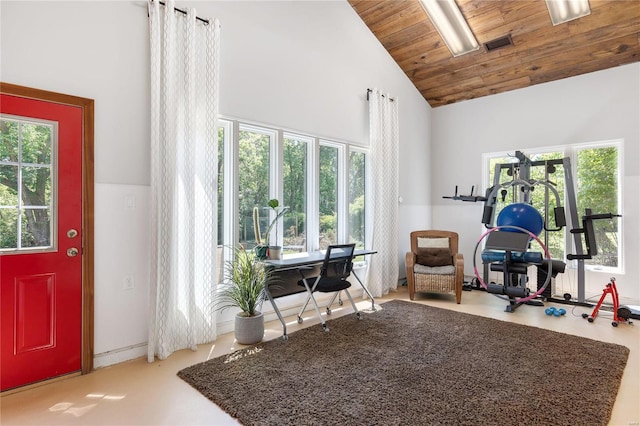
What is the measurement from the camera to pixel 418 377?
262cm

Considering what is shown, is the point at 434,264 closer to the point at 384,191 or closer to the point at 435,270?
the point at 435,270

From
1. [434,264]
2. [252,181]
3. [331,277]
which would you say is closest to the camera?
[331,277]

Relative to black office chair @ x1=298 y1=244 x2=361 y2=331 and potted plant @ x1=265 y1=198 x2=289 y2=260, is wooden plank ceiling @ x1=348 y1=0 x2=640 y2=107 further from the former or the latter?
black office chair @ x1=298 y1=244 x2=361 y2=331

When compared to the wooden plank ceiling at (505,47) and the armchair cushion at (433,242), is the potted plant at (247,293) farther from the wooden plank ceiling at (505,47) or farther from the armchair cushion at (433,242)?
the wooden plank ceiling at (505,47)

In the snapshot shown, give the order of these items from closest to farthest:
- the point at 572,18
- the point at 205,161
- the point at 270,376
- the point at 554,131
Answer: the point at 270,376 → the point at 205,161 → the point at 572,18 → the point at 554,131

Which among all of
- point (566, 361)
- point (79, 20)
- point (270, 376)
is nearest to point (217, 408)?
point (270, 376)

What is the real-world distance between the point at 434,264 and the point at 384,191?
129 cm

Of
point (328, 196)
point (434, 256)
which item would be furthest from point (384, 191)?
point (434, 256)

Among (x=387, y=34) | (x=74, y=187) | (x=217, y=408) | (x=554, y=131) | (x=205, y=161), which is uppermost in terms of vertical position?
(x=387, y=34)

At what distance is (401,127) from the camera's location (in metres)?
5.83

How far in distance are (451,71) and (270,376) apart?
5.05 metres

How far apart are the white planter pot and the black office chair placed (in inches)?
23.5

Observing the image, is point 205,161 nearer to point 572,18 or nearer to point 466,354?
point 466,354

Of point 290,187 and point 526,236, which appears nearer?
point 526,236
